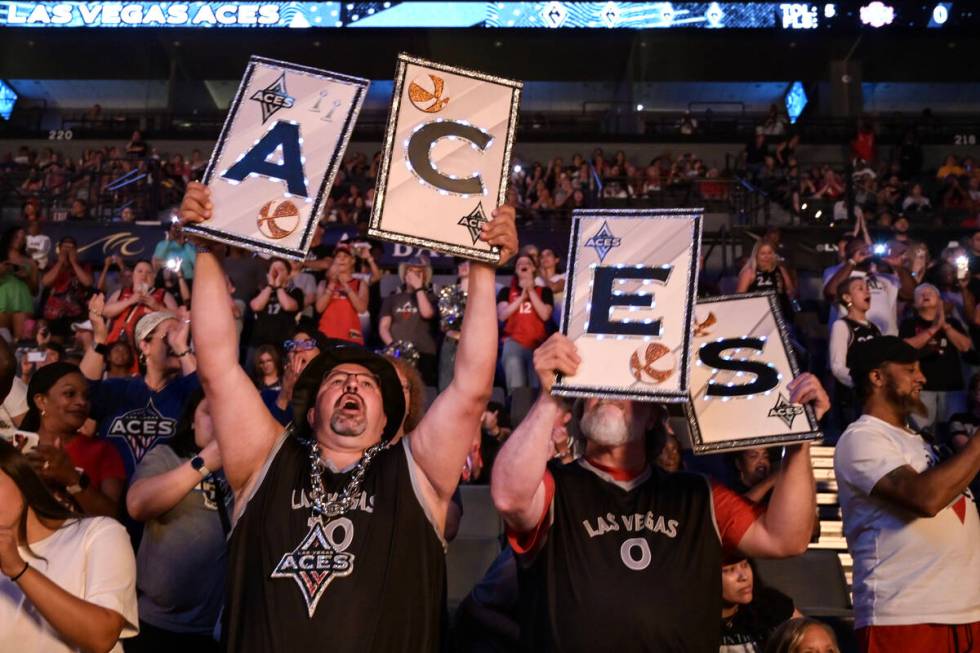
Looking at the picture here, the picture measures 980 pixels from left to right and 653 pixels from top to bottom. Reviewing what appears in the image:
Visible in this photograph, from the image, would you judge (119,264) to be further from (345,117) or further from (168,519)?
(345,117)

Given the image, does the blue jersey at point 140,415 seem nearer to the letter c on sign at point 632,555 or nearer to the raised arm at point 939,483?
the letter c on sign at point 632,555

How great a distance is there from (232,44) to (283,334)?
16.9 m

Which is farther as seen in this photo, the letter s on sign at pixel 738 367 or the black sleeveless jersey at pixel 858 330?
the black sleeveless jersey at pixel 858 330

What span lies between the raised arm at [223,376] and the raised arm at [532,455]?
73 centimetres

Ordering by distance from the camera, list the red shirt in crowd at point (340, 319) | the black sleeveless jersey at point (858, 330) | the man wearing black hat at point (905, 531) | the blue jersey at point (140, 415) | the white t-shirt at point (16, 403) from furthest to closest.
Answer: the red shirt in crowd at point (340, 319) → the black sleeveless jersey at point (858, 330) → the white t-shirt at point (16, 403) → the blue jersey at point (140, 415) → the man wearing black hat at point (905, 531)

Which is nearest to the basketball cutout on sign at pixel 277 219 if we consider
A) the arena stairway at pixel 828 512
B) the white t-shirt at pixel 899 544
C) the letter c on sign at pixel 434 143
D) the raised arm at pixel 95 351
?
the letter c on sign at pixel 434 143

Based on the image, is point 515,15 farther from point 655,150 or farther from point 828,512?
point 828,512

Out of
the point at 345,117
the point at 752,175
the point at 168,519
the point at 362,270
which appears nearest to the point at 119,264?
the point at 362,270

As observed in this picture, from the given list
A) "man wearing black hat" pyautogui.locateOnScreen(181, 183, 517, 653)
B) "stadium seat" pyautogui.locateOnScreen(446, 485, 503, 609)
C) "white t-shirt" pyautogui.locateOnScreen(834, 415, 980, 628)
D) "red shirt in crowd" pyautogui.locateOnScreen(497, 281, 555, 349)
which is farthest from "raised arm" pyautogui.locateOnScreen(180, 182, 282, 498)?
"red shirt in crowd" pyautogui.locateOnScreen(497, 281, 555, 349)

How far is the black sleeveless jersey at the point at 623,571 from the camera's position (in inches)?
114

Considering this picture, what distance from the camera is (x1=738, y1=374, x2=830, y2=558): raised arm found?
3.04 m

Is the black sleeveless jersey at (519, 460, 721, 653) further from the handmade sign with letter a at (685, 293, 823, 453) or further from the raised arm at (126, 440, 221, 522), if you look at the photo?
the raised arm at (126, 440, 221, 522)

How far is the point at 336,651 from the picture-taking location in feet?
9.05

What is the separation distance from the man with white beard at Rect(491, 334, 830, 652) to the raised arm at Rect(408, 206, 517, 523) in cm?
14
